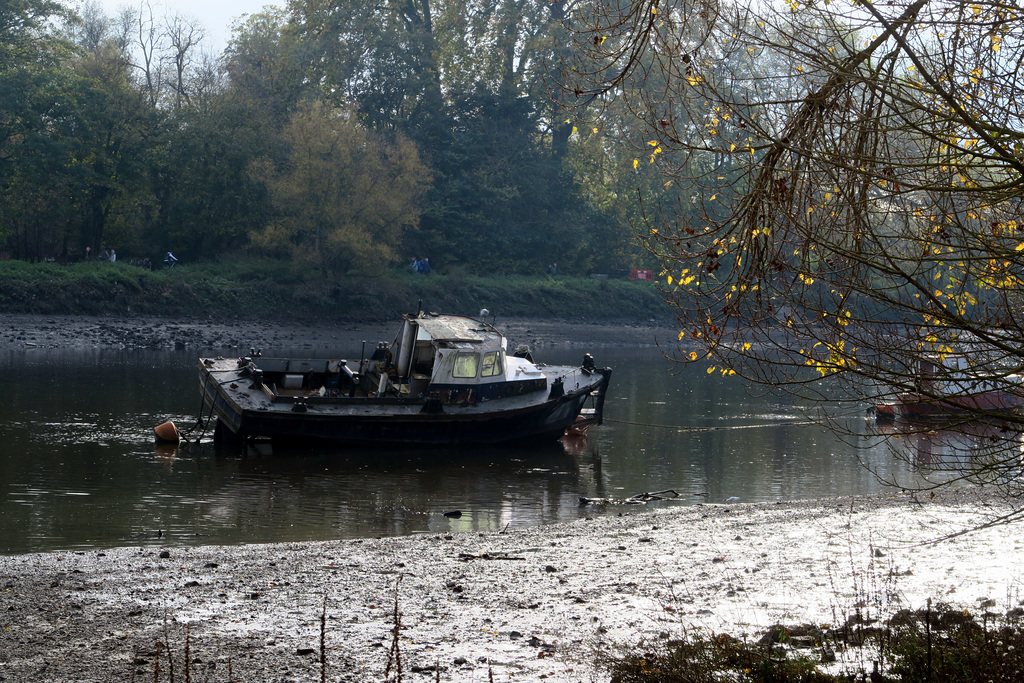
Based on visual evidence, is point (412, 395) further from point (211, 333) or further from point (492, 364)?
point (211, 333)

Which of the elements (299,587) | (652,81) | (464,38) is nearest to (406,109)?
(464,38)

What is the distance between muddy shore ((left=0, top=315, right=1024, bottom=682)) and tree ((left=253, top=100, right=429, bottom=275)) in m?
43.8

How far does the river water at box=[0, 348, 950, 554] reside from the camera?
1502 centimetres

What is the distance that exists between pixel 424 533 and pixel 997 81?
1033 centimetres

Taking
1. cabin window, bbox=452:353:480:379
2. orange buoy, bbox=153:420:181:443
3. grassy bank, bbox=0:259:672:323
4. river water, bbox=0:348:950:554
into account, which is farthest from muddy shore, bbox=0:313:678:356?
orange buoy, bbox=153:420:181:443

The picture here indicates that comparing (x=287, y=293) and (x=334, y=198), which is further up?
(x=334, y=198)

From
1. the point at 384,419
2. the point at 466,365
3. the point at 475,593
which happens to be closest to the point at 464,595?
the point at 475,593

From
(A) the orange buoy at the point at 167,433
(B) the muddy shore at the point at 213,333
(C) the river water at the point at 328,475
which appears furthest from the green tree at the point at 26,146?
(A) the orange buoy at the point at 167,433

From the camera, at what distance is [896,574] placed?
34.5ft

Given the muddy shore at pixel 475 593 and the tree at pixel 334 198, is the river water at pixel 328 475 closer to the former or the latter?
the muddy shore at pixel 475 593

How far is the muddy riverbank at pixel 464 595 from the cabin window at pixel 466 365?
9373mm

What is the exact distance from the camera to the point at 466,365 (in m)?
23.8

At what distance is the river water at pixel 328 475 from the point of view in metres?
15.0

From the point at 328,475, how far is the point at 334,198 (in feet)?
128
